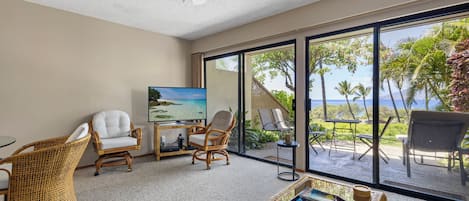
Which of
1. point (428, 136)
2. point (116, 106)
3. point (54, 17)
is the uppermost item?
point (54, 17)

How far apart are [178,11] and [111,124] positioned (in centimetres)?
218

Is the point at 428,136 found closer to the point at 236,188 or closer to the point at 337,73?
the point at 337,73

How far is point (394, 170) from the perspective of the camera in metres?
2.86

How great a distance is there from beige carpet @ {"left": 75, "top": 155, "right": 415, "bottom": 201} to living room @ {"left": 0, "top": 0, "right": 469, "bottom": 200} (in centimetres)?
2

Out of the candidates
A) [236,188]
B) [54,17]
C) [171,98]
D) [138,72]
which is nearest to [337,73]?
[236,188]

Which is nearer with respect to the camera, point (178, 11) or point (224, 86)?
point (178, 11)

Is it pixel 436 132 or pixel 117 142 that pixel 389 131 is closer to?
pixel 436 132

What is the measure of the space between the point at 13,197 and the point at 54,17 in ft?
9.29

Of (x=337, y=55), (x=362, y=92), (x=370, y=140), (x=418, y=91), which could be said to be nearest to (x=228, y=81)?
(x=337, y=55)

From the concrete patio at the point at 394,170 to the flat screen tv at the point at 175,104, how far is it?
2.01m

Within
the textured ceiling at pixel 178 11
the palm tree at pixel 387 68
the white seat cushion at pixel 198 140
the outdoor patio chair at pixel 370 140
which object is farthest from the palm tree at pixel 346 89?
the white seat cushion at pixel 198 140

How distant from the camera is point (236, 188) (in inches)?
110

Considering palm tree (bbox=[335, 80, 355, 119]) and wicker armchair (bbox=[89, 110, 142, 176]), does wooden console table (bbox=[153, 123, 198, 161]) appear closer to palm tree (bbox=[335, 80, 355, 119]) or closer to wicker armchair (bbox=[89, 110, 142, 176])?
wicker armchair (bbox=[89, 110, 142, 176])

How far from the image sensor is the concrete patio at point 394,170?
2516 mm
